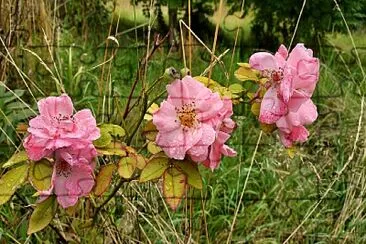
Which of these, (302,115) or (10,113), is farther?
(10,113)

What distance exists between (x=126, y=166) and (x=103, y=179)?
0.15 feet

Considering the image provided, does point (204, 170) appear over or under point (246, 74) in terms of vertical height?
under

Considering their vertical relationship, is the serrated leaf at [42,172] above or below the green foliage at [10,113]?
above

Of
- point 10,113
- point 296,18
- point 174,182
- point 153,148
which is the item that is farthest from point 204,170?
point 296,18

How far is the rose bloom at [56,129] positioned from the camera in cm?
115

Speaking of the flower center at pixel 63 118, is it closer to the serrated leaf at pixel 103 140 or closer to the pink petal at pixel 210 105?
the serrated leaf at pixel 103 140

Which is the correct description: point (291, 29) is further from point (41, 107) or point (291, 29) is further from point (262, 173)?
point (41, 107)

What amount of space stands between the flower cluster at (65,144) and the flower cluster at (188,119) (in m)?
0.10

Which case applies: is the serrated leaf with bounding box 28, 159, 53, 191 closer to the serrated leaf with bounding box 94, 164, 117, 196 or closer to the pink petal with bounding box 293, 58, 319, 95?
the serrated leaf with bounding box 94, 164, 117, 196

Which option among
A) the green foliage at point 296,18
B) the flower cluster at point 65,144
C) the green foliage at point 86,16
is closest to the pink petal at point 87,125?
the flower cluster at point 65,144

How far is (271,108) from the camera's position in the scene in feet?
3.99

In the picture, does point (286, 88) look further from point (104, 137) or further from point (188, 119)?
point (104, 137)

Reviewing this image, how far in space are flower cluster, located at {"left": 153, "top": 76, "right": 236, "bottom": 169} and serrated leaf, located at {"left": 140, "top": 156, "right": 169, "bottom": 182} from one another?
0.04 meters

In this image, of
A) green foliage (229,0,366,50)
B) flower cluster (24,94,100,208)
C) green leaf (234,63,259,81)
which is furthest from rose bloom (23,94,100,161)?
green foliage (229,0,366,50)
